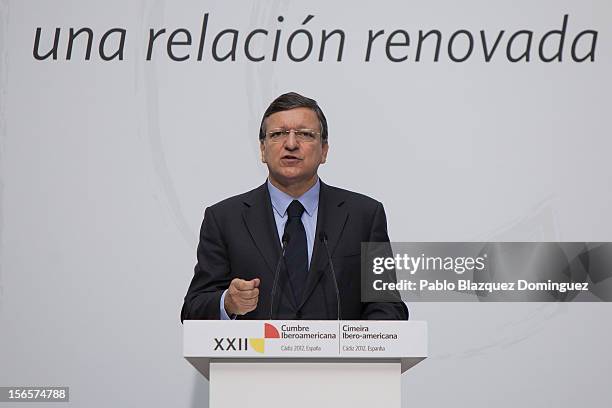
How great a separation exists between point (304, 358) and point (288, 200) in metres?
1.18

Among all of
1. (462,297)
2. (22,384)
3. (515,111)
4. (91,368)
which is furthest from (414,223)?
(22,384)

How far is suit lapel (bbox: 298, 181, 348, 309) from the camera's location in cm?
332

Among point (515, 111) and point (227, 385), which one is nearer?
point (227, 385)

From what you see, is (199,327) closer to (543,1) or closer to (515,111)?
(515,111)

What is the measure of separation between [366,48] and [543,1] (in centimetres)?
89

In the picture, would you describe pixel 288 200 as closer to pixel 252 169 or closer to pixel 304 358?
pixel 252 169

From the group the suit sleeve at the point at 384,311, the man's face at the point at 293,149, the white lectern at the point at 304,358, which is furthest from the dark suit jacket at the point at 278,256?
the white lectern at the point at 304,358

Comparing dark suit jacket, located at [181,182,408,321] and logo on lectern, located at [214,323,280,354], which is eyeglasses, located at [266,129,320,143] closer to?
dark suit jacket, located at [181,182,408,321]

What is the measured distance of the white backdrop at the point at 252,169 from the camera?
422 cm

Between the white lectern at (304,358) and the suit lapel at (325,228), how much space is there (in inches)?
31.0

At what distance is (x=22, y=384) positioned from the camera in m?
4.20

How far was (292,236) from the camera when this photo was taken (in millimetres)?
3471

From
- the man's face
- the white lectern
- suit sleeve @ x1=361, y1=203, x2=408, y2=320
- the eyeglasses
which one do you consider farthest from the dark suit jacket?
the white lectern

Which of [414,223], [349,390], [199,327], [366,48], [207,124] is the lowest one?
[349,390]
